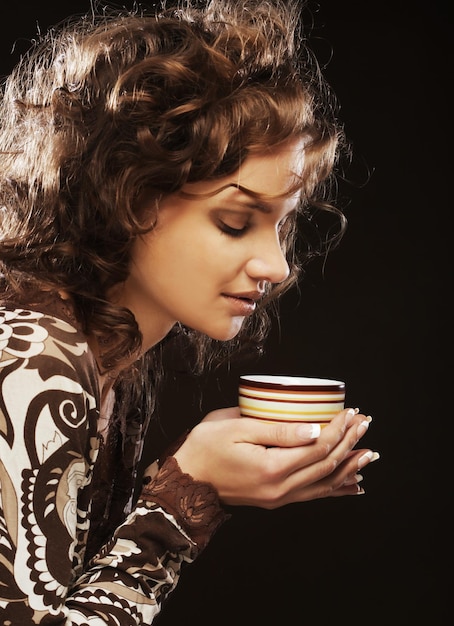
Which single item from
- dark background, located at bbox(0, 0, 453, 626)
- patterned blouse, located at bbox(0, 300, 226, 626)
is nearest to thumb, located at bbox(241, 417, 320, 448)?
patterned blouse, located at bbox(0, 300, 226, 626)

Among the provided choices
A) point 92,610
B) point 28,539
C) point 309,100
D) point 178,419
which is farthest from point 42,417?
point 178,419

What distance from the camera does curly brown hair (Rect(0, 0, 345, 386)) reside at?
1.48 meters

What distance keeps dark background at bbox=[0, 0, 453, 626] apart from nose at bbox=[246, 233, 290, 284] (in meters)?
1.24

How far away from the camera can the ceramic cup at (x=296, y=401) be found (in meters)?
1.46

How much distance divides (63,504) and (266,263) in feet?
1.49

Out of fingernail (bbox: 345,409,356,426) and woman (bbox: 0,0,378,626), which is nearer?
woman (bbox: 0,0,378,626)

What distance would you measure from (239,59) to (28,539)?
2.55ft

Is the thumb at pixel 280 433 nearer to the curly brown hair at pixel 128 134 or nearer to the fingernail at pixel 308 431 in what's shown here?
the fingernail at pixel 308 431

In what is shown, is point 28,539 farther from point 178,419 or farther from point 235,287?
point 178,419

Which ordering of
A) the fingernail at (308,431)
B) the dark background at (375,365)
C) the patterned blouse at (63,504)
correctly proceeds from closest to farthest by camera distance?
1. the patterned blouse at (63,504)
2. the fingernail at (308,431)
3. the dark background at (375,365)

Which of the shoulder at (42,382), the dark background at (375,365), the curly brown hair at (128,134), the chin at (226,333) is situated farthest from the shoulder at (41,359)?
the dark background at (375,365)

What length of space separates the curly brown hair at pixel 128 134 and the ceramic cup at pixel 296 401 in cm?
23

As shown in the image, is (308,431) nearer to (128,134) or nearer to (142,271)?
(142,271)

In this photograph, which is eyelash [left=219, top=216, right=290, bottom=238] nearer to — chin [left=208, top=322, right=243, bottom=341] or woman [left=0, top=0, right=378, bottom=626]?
woman [left=0, top=0, right=378, bottom=626]
